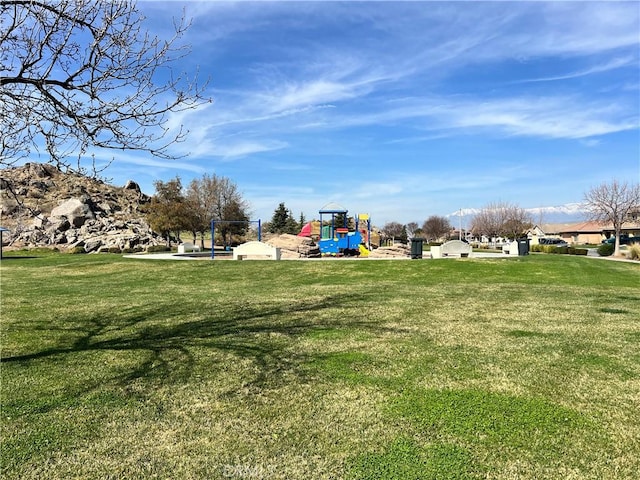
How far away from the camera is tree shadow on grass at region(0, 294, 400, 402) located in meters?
5.04

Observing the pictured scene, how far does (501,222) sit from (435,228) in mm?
13016

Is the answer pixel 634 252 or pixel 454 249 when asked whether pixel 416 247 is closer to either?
pixel 454 249

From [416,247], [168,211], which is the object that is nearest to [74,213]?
[168,211]

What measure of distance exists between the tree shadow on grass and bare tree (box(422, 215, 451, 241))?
81475 millimetres

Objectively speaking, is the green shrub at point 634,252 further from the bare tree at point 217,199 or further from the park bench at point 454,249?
the bare tree at point 217,199

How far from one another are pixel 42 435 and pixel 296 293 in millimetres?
8807

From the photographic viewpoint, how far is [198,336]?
670 centimetres

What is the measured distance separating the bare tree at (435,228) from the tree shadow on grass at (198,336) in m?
81.5

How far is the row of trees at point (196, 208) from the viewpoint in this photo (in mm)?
40938

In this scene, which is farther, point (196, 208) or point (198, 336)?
point (196, 208)

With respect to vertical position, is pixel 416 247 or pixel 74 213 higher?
pixel 74 213

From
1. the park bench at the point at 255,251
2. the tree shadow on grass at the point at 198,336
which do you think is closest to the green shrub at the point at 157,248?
the park bench at the point at 255,251

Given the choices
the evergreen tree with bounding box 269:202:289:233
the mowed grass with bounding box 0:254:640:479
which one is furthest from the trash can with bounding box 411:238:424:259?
the evergreen tree with bounding box 269:202:289:233

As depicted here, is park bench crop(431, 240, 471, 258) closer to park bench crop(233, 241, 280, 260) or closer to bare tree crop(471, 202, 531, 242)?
park bench crop(233, 241, 280, 260)
